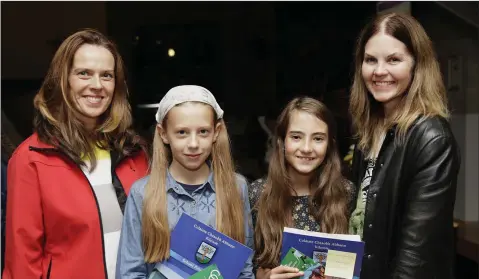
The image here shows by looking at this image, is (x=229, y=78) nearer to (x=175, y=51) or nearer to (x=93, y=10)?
(x=175, y=51)

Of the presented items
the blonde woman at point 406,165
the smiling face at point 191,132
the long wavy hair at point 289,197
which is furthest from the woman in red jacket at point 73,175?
the blonde woman at point 406,165

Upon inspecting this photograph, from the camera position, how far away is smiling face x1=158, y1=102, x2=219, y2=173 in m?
2.22

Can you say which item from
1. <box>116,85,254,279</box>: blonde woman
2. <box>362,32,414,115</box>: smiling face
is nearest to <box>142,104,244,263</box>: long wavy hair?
<box>116,85,254,279</box>: blonde woman

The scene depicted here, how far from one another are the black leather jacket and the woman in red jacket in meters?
1.09

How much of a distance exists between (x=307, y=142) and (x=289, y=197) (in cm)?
27

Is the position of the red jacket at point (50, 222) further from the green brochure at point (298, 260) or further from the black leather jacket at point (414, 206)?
the black leather jacket at point (414, 206)

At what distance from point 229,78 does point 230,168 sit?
7.94 ft

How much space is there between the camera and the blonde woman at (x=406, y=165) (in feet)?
6.57

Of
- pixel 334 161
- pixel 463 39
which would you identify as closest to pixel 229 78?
pixel 463 39

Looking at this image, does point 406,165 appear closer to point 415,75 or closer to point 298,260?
point 415,75

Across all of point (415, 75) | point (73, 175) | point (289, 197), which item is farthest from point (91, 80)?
point (415, 75)

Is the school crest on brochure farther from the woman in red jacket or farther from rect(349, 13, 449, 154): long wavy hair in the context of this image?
rect(349, 13, 449, 154): long wavy hair

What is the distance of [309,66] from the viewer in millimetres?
4695

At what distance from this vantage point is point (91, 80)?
94.8 inches
